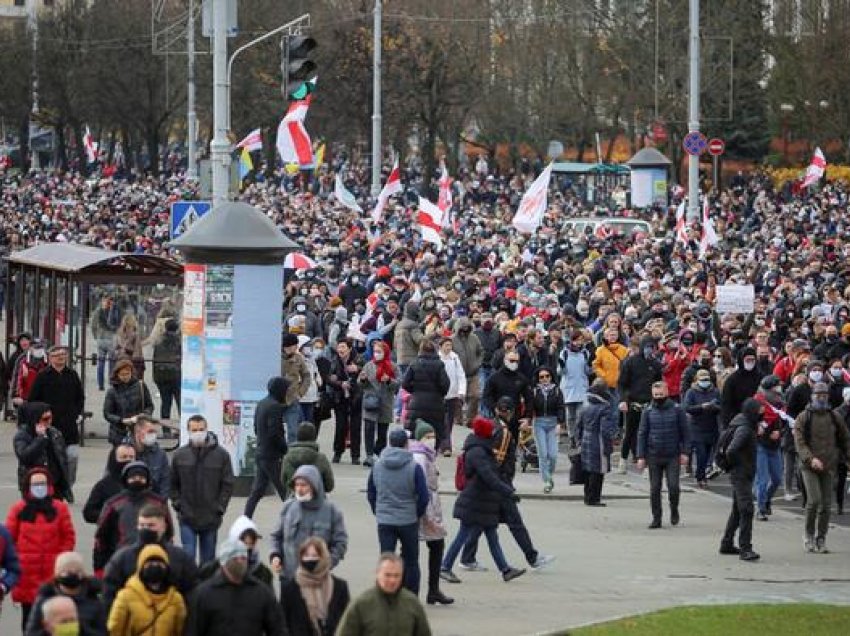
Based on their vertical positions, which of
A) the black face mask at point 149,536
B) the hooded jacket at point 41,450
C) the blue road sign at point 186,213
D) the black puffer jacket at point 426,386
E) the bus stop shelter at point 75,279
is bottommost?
the black face mask at point 149,536

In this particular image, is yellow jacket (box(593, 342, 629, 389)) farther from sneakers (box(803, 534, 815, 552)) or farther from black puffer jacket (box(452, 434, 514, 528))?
black puffer jacket (box(452, 434, 514, 528))

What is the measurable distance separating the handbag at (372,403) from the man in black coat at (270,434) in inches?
210

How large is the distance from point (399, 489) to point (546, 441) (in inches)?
281

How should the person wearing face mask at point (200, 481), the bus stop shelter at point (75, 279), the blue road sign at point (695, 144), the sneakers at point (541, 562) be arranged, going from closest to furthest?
the person wearing face mask at point (200, 481), the sneakers at point (541, 562), the bus stop shelter at point (75, 279), the blue road sign at point (695, 144)

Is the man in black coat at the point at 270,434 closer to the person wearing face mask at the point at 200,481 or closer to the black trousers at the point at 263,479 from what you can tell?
the black trousers at the point at 263,479

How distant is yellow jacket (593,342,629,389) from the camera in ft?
87.7

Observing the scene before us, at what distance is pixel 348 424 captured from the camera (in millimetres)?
26422

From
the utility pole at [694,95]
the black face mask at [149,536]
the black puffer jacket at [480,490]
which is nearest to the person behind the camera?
the black face mask at [149,536]

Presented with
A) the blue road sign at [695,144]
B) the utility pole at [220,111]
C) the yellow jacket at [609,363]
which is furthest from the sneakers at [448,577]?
the blue road sign at [695,144]

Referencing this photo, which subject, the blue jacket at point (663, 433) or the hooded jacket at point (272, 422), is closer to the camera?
the hooded jacket at point (272, 422)

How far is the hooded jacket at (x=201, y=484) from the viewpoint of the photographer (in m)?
17.1

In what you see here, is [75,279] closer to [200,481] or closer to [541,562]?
[541,562]

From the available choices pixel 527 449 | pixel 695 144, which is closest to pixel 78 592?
pixel 527 449

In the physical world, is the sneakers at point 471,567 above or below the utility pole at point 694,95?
below
